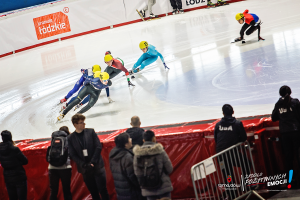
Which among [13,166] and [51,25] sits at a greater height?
[51,25]

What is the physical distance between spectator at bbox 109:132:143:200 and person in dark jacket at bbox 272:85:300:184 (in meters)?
1.78

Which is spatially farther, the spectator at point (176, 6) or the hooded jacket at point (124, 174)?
the spectator at point (176, 6)

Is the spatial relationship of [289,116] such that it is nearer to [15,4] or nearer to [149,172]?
[149,172]

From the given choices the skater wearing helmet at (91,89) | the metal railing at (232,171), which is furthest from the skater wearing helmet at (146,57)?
the metal railing at (232,171)

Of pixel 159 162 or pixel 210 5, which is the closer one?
pixel 159 162

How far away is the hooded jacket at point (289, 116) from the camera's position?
4184mm

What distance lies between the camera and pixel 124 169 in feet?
13.1

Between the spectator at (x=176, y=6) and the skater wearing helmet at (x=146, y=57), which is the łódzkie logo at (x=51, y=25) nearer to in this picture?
the spectator at (x=176, y=6)

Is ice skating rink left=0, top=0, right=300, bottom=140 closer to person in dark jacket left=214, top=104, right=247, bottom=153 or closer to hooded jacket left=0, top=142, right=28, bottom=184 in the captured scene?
person in dark jacket left=214, top=104, right=247, bottom=153

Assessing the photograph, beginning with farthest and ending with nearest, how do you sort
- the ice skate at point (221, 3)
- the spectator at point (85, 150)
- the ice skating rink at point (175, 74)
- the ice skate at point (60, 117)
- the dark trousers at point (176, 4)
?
the dark trousers at point (176, 4)
the ice skate at point (221, 3)
the ice skate at point (60, 117)
the ice skating rink at point (175, 74)
the spectator at point (85, 150)

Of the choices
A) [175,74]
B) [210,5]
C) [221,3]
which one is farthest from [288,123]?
[210,5]

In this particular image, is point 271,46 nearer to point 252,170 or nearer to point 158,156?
point 252,170

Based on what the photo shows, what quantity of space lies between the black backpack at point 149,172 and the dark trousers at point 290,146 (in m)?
A: 1.62

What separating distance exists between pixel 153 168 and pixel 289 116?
172cm
